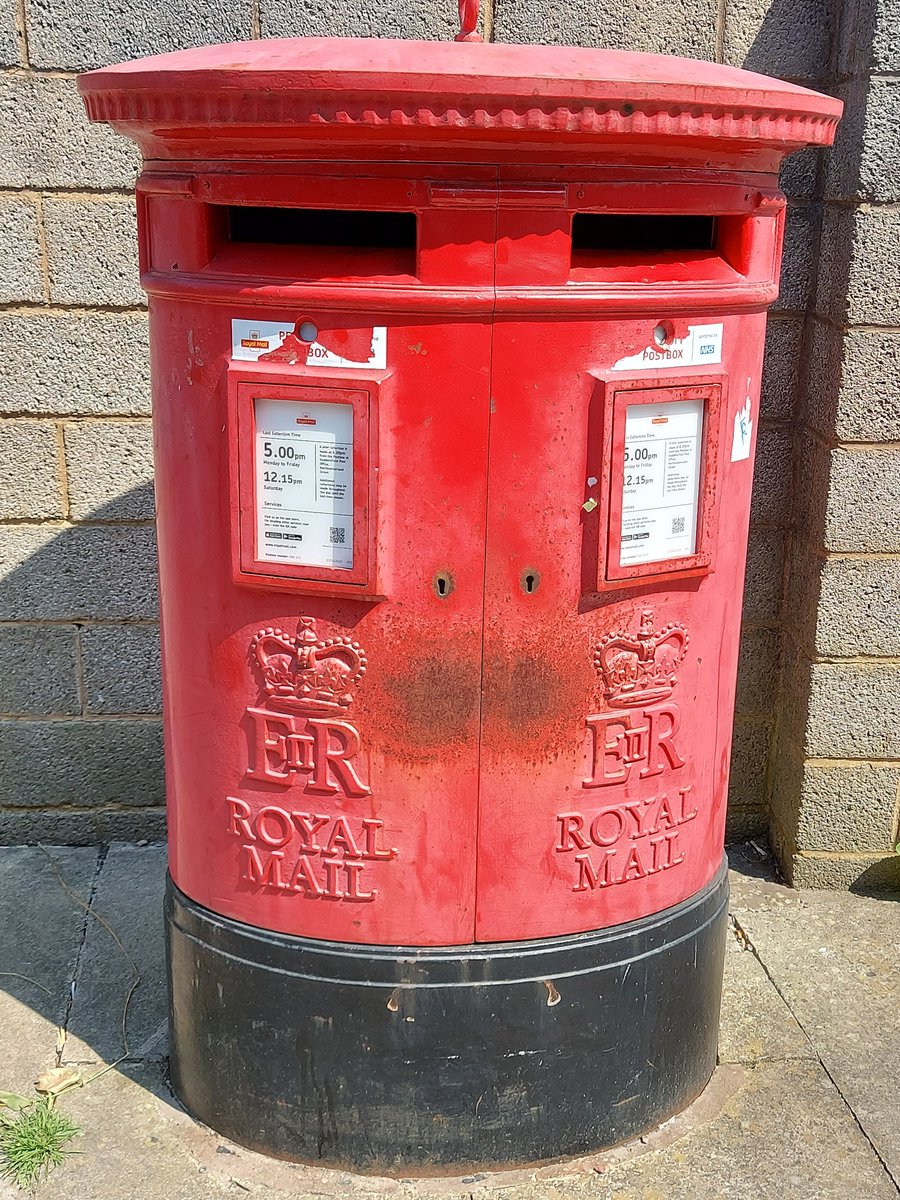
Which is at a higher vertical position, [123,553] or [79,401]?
[79,401]

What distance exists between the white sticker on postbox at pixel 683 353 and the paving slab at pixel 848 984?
172cm

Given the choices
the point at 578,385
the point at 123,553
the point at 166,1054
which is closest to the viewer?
the point at 578,385

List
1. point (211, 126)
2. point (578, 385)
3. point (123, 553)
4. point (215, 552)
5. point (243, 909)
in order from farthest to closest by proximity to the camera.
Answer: point (123, 553) < point (243, 909) < point (215, 552) < point (578, 385) < point (211, 126)

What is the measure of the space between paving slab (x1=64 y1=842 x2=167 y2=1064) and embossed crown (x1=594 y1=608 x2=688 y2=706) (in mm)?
1476

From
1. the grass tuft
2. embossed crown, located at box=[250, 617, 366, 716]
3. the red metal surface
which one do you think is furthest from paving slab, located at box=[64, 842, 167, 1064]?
embossed crown, located at box=[250, 617, 366, 716]

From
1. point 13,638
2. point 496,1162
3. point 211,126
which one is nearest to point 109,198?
point 13,638

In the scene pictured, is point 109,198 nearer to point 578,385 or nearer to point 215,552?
point 215,552

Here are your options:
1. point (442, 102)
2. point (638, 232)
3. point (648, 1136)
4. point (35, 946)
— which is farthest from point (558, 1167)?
point (442, 102)

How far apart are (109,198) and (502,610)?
195cm

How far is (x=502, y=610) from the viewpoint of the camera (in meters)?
2.17

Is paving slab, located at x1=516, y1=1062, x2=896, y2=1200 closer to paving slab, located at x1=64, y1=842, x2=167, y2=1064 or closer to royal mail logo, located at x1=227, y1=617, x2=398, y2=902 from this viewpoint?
royal mail logo, located at x1=227, y1=617, x2=398, y2=902

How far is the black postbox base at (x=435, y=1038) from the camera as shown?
7.69 ft

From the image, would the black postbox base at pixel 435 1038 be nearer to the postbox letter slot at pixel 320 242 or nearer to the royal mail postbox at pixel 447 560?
the royal mail postbox at pixel 447 560

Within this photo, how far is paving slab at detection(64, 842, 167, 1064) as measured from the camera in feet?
9.58
